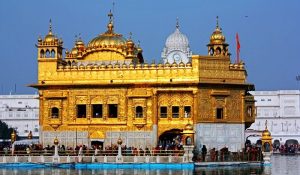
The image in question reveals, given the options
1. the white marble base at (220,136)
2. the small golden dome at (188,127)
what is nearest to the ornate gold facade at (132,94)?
the white marble base at (220,136)

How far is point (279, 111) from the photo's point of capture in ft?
325

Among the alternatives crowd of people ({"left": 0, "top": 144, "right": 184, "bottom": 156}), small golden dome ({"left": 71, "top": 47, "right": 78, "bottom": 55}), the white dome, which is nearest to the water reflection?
crowd of people ({"left": 0, "top": 144, "right": 184, "bottom": 156})

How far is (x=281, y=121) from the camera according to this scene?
3915 inches

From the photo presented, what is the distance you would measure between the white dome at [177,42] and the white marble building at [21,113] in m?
23.8

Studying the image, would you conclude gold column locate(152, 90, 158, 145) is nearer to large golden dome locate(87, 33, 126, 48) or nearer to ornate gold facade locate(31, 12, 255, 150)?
ornate gold facade locate(31, 12, 255, 150)

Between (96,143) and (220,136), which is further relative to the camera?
(96,143)

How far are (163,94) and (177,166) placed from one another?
6.52 meters

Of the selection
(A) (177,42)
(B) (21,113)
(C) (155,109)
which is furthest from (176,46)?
(C) (155,109)

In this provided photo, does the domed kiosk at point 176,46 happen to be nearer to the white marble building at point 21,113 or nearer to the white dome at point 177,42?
the white dome at point 177,42

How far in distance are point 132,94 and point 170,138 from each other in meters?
4.50

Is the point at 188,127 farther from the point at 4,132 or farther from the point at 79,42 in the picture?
the point at 4,132

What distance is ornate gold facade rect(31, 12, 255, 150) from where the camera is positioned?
135 ft

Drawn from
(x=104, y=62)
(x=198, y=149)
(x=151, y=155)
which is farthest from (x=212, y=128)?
(x=104, y=62)

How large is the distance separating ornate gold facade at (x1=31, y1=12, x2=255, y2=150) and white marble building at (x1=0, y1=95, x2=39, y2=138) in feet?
179
